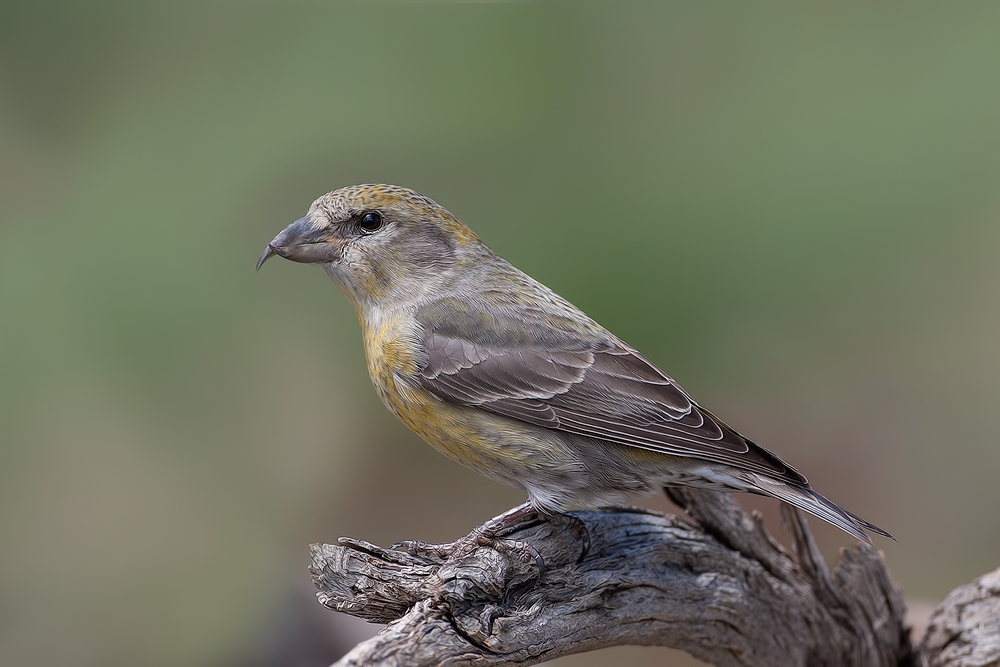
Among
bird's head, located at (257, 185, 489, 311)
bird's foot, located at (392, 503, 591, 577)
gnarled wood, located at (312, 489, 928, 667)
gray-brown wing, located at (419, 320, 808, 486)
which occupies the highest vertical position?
bird's head, located at (257, 185, 489, 311)

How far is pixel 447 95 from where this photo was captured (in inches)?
252

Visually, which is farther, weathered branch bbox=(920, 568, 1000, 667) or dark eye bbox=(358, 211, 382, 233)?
weathered branch bbox=(920, 568, 1000, 667)

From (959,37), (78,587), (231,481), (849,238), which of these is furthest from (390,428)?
(959,37)

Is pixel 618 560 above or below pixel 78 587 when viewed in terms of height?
above

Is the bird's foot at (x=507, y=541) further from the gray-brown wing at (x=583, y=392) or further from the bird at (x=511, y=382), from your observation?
the gray-brown wing at (x=583, y=392)

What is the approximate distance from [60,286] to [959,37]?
685 cm

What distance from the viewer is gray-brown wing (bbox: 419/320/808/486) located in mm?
3166

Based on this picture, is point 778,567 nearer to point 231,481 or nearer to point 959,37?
point 231,481

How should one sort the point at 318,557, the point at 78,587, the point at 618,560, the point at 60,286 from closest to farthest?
the point at 318,557, the point at 618,560, the point at 78,587, the point at 60,286

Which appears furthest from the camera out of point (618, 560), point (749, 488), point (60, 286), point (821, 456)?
point (821, 456)

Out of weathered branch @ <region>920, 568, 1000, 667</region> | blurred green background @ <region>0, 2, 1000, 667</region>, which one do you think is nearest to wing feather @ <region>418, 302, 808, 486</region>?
weathered branch @ <region>920, 568, 1000, 667</region>

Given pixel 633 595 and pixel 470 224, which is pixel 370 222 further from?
pixel 470 224

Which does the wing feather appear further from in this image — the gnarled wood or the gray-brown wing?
the gnarled wood

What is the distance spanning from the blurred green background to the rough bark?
2.10 m
